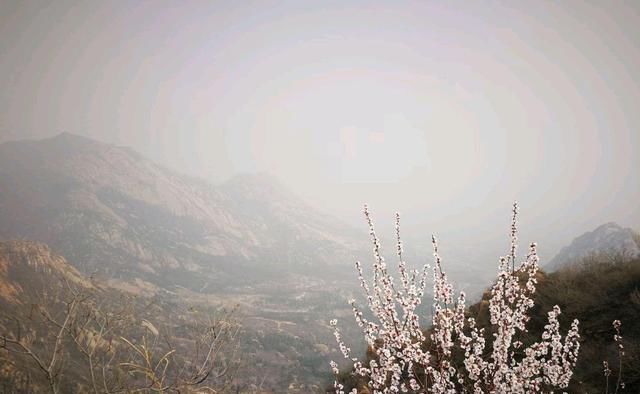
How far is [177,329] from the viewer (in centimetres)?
7450

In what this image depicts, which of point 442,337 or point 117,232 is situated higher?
point 442,337

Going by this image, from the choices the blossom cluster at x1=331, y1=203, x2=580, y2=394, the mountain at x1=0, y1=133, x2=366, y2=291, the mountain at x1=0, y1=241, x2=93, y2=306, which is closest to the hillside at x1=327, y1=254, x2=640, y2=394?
the blossom cluster at x1=331, y1=203, x2=580, y2=394

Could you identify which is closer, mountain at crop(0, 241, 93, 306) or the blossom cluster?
the blossom cluster

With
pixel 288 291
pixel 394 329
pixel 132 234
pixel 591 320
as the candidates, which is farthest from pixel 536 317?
pixel 132 234

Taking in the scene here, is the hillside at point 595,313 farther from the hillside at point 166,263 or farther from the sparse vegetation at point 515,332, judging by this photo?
the hillside at point 166,263

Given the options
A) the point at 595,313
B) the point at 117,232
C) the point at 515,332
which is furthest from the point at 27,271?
the point at 117,232

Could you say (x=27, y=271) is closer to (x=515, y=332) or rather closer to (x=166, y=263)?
(x=166, y=263)

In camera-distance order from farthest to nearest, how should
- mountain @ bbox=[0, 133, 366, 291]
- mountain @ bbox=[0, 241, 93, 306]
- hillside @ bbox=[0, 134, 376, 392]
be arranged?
mountain @ bbox=[0, 133, 366, 291] → hillside @ bbox=[0, 134, 376, 392] → mountain @ bbox=[0, 241, 93, 306]

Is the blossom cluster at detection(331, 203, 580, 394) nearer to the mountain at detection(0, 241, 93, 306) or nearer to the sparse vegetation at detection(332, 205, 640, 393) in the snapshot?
the sparse vegetation at detection(332, 205, 640, 393)

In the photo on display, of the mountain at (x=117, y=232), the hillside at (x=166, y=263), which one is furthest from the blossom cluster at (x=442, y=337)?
the mountain at (x=117, y=232)

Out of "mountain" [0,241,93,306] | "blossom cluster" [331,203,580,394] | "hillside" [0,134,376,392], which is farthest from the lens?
"hillside" [0,134,376,392]

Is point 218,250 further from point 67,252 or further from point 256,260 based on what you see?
point 67,252

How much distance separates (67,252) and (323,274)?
4623 inches

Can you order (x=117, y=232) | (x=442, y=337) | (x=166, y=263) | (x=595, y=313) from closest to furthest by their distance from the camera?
(x=442, y=337) → (x=595, y=313) → (x=166, y=263) → (x=117, y=232)
